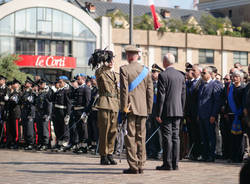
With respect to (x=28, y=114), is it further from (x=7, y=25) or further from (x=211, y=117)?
(x=7, y=25)

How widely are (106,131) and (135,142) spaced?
1.57m

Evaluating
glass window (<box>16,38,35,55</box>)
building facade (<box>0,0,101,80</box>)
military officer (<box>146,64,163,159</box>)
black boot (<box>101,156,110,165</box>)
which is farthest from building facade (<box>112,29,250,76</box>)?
black boot (<box>101,156,110,165</box>)

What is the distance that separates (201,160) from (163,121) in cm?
246

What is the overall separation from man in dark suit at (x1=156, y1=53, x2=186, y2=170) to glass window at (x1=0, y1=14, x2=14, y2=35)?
50848mm

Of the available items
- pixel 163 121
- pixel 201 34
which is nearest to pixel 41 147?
pixel 163 121

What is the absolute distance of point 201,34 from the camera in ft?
240

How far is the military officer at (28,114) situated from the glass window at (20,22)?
44.4 m

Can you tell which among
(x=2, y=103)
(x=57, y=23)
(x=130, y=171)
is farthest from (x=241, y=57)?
(x=130, y=171)

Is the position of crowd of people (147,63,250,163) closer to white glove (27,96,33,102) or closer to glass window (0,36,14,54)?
white glove (27,96,33,102)

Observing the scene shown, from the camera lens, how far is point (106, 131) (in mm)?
11766

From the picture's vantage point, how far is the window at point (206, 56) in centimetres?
7419

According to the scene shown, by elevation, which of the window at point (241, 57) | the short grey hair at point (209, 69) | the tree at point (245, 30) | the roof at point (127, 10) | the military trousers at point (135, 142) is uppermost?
the roof at point (127, 10)

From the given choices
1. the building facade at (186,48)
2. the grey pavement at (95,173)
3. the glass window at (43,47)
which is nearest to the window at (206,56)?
the building facade at (186,48)

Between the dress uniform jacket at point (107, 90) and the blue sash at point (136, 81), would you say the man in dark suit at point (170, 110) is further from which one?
the dress uniform jacket at point (107, 90)
